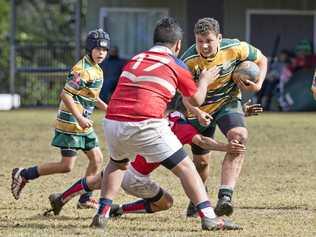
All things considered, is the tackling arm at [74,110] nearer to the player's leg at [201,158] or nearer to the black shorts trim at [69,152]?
Result: the black shorts trim at [69,152]

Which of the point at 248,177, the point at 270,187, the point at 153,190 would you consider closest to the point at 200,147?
the point at 153,190

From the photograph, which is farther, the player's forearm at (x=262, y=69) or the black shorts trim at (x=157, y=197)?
the player's forearm at (x=262, y=69)

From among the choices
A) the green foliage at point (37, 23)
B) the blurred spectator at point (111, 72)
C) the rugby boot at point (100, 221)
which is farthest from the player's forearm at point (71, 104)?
the green foliage at point (37, 23)

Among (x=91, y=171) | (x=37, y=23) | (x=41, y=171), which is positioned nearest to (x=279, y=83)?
(x=91, y=171)

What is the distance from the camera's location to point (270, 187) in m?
12.7

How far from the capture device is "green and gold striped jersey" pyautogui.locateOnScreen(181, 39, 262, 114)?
9.94 meters

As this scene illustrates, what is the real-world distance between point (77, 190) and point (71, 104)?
0.80 meters

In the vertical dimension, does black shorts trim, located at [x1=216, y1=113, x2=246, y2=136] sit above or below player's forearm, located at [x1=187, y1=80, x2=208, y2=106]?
below

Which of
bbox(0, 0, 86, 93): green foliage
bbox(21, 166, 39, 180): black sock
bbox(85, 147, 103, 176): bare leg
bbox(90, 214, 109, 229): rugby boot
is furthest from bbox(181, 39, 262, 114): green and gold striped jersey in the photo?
bbox(0, 0, 86, 93): green foliage

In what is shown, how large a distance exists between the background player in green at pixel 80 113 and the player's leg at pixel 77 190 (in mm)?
517

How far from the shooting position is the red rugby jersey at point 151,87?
28.9ft

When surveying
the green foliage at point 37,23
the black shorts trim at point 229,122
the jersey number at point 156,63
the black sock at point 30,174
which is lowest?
the green foliage at point 37,23

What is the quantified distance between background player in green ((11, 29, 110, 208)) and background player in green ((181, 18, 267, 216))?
0.98 meters

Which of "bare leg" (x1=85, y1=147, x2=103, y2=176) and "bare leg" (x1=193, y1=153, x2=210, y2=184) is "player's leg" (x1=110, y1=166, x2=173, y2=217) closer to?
"bare leg" (x1=193, y1=153, x2=210, y2=184)
